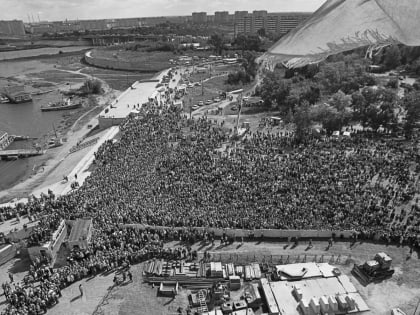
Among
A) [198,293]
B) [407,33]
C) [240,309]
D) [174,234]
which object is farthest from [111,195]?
[407,33]

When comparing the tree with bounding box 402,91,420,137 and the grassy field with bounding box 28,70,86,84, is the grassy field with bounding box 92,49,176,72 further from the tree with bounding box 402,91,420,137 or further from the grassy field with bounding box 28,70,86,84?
the tree with bounding box 402,91,420,137

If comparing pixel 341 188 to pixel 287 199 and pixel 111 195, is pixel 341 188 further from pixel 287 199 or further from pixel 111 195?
pixel 111 195

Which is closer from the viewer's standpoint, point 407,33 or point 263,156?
point 407,33

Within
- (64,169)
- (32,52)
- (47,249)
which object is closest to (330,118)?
(64,169)

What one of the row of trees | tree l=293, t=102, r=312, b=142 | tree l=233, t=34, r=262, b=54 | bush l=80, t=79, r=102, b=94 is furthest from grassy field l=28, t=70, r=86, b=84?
tree l=293, t=102, r=312, b=142

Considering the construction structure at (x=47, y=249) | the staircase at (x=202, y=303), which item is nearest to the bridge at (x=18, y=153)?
the construction structure at (x=47, y=249)

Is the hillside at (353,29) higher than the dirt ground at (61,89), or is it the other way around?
the hillside at (353,29)

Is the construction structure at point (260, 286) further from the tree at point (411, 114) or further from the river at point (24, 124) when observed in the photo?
the river at point (24, 124)
